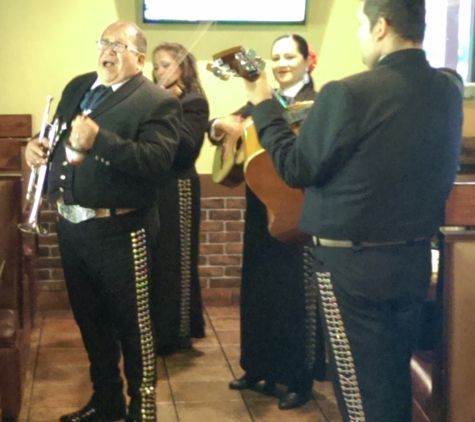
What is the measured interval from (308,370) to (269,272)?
1.45 feet

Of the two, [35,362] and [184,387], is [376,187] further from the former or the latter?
[35,362]

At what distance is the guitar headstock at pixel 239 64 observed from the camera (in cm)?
220

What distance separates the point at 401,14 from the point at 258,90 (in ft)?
1.51

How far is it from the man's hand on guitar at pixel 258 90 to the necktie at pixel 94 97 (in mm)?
667

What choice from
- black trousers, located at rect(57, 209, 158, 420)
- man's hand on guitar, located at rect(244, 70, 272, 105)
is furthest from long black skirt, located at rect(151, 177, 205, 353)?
man's hand on guitar, located at rect(244, 70, 272, 105)

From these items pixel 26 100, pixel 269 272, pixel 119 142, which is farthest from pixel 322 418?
pixel 26 100

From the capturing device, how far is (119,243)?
2.61 metres

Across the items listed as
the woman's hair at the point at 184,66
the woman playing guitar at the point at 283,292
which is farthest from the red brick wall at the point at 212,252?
the woman playing guitar at the point at 283,292

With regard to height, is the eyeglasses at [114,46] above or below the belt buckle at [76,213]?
above

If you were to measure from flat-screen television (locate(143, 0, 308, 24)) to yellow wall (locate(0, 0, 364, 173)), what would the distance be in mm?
55

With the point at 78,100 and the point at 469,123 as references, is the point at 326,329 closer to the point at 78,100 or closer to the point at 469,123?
the point at 78,100

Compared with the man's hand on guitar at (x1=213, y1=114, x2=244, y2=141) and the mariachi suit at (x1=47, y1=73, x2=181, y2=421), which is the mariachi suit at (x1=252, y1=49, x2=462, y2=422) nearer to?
the mariachi suit at (x1=47, y1=73, x2=181, y2=421)

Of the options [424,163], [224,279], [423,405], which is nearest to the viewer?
[424,163]

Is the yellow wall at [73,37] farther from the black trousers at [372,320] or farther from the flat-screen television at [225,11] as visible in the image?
the black trousers at [372,320]
